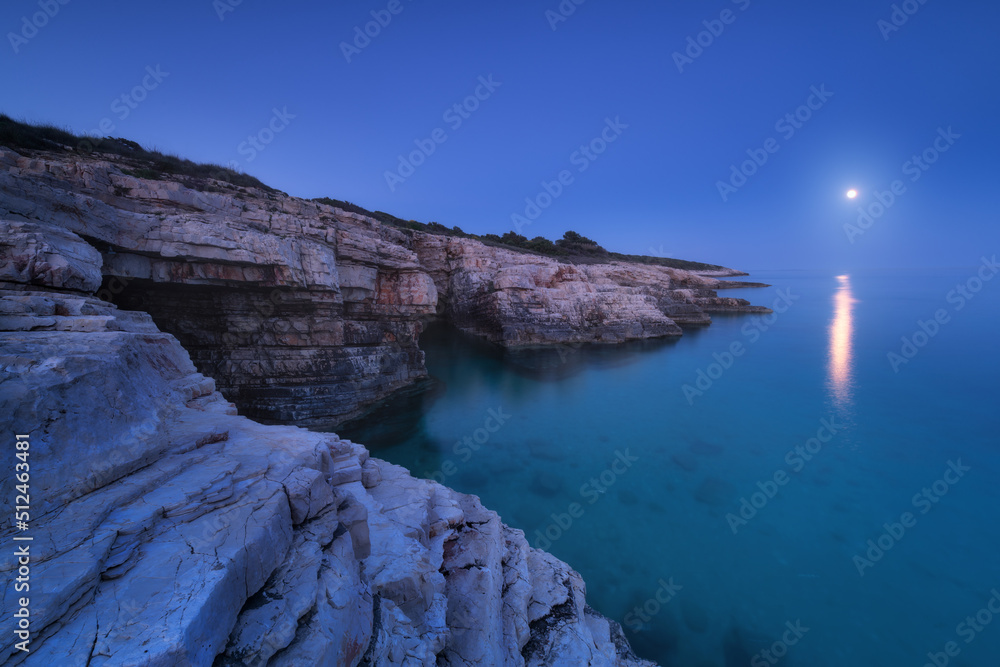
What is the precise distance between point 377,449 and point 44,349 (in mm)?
8437

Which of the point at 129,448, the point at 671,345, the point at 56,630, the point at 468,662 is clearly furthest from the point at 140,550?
the point at 671,345

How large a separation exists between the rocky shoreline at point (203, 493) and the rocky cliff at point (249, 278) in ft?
0.22

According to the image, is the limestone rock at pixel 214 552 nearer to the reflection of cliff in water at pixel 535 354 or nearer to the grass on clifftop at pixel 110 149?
the grass on clifftop at pixel 110 149

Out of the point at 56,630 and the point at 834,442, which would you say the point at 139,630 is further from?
the point at 834,442

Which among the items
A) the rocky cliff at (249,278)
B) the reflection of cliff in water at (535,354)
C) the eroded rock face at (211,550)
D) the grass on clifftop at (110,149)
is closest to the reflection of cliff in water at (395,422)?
the rocky cliff at (249,278)

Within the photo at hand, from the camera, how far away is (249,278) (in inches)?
390

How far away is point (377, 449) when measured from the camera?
1097 cm

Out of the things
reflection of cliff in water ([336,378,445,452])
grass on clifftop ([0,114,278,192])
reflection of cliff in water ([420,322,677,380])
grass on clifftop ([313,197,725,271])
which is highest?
grass on clifftop ([313,197,725,271])

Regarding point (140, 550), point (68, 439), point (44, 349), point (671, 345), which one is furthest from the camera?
point (671, 345)

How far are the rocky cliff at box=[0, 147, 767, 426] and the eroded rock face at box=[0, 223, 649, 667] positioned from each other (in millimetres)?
4083

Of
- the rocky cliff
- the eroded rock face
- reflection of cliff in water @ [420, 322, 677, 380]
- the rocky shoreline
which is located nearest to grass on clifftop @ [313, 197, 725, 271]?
reflection of cliff in water @ [420, 322, 677, 380]

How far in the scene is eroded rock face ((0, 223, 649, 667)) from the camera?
2.03m

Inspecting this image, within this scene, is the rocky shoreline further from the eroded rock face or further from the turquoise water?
the turquoise water

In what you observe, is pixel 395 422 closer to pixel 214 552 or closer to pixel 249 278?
pixel 249 278
